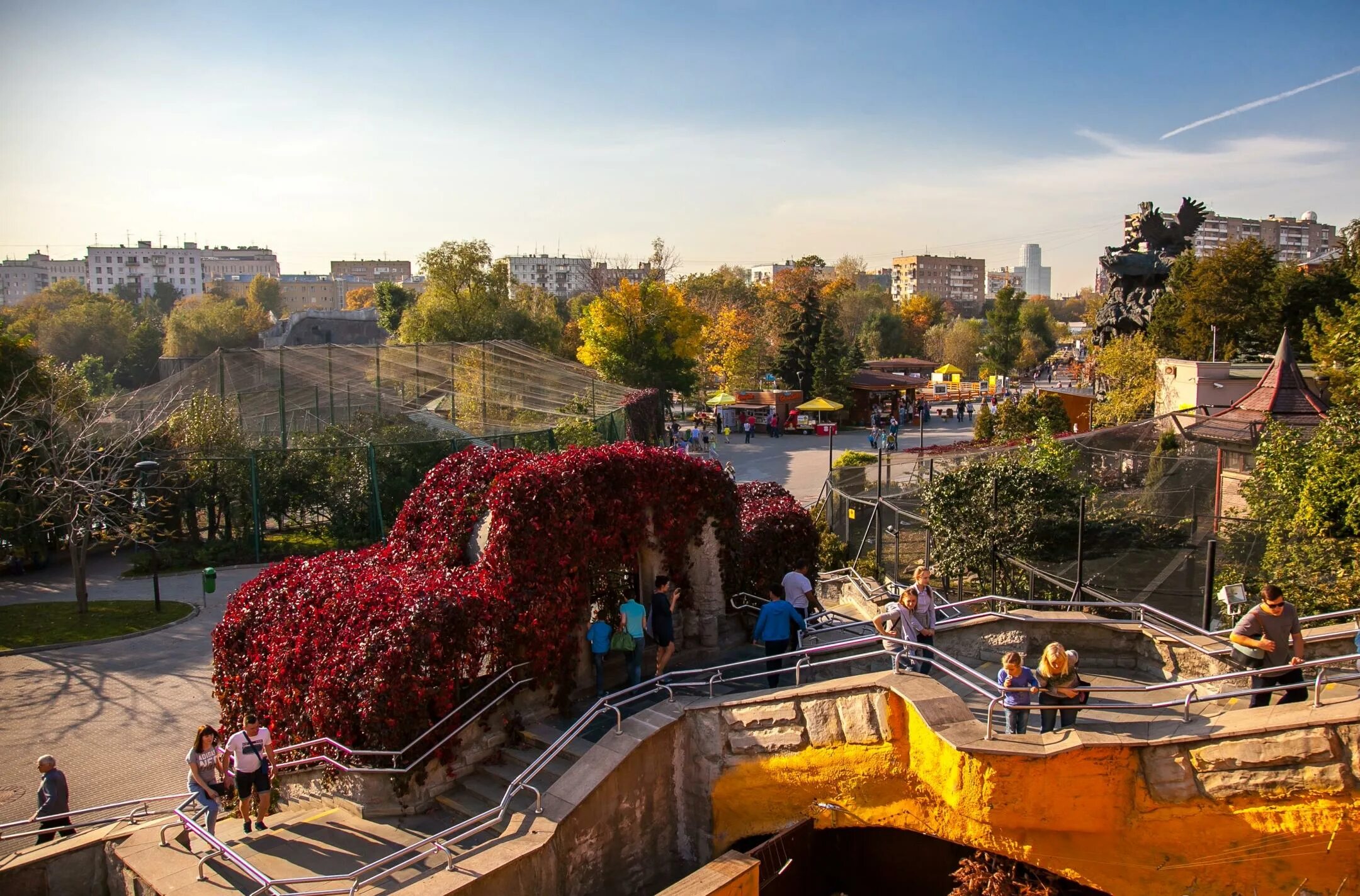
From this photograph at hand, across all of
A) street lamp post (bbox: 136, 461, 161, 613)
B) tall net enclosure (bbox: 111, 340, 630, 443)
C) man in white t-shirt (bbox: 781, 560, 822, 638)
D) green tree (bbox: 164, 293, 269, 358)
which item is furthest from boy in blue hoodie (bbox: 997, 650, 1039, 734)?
green tree (bbox: 164, 293, 269, 358)

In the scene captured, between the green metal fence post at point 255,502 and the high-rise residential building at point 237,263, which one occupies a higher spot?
the high-rise residential building at point 237,263

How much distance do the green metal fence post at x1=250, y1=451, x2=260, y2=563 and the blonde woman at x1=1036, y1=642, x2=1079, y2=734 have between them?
18809 millimetres

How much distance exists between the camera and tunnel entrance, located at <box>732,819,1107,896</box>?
32.5ft

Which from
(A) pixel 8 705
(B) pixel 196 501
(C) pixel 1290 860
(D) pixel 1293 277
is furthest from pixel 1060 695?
(D) pixel 1293 277

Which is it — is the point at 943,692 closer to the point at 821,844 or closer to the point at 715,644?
the point at 821,844

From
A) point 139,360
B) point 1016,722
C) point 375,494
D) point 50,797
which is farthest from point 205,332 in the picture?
point 1016,722

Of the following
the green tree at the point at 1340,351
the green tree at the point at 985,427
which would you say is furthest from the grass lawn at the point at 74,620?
the green tree at the point at 985,427

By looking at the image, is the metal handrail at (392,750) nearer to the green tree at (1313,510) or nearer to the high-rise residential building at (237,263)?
the green tree at (1313,510)

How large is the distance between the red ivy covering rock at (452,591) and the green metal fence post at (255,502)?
424 inches

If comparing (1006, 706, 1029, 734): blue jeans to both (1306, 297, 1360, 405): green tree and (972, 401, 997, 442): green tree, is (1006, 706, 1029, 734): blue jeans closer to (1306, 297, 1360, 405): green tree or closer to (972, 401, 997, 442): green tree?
(1306, 297, 1360, 405): green tree

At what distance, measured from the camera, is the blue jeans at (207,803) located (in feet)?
30.7

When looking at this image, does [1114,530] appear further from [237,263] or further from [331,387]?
[237,263]

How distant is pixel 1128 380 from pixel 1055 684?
32782 millimetres

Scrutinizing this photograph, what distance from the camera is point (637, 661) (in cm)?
1138
